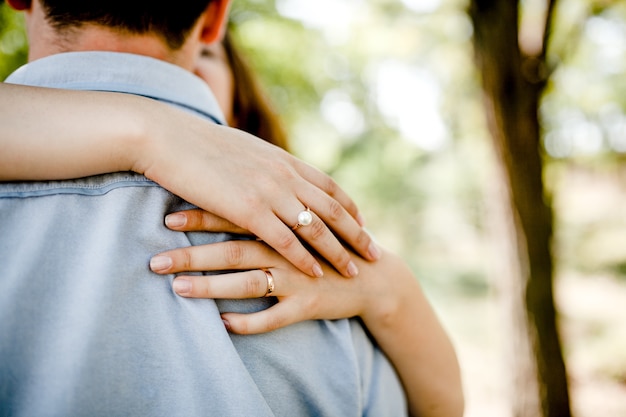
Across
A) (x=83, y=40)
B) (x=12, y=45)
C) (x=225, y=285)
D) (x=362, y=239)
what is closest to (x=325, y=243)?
(x=362, y=239)

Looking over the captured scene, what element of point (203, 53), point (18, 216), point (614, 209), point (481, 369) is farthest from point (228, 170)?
point (614, 209)

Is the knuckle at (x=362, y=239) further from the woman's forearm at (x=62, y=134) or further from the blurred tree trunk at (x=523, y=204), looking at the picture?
the blurred tree trunk at (x=523, y=204)

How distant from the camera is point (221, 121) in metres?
1.35

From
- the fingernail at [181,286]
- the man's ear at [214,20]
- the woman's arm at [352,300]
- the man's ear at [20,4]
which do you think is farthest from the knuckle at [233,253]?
the man's ear at [20,4]

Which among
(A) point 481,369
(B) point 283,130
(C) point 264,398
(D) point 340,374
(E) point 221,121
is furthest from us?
(A) point 481,369

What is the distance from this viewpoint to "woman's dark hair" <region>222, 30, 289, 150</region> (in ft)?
10.3

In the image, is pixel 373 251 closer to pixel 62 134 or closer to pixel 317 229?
pixel 317 229

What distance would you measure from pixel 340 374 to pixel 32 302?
706 mm

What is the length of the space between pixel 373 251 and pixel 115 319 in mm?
697

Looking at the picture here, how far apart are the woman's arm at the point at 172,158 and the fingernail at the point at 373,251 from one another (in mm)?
102

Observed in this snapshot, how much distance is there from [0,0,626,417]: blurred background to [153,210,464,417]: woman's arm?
2637 mm

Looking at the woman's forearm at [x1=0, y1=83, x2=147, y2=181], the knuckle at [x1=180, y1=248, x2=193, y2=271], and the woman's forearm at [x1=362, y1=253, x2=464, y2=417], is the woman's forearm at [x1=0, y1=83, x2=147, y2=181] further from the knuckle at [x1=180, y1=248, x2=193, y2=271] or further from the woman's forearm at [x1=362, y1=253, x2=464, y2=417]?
the woman's forearm at [x1=362, y1=253, x2=464, y2=417]

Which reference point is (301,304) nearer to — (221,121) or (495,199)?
(221,121)

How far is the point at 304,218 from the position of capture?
117 cm
